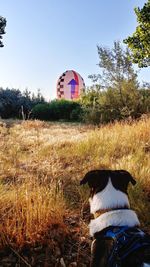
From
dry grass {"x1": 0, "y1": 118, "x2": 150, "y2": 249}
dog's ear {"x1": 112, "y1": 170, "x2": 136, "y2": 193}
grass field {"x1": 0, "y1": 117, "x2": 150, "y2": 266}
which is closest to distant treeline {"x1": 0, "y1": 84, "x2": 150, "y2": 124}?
dry grass {"x1": 0, "y1": 118, "x2": 150, "y2": 249}

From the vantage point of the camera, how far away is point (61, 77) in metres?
30.1

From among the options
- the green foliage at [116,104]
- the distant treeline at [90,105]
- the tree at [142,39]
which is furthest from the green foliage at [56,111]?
the tree at [142,39]

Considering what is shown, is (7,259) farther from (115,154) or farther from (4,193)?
(115,154)

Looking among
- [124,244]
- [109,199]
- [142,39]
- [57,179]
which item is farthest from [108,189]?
[142,39]

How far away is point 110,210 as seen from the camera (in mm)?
3152

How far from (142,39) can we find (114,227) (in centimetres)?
873

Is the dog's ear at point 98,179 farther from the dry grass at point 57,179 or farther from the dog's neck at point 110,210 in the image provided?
the dry grass at point 57,179

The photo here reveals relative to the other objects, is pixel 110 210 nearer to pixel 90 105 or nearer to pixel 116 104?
pixel 116 104

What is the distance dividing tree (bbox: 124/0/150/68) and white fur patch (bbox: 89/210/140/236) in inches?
334

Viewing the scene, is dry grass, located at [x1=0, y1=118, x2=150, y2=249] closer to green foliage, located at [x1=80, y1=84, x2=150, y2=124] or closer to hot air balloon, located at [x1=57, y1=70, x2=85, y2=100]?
green foliage, located at [x1=80, y1=84, x2=150, y2=124]

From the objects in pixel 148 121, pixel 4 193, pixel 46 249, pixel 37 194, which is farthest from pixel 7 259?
pixel 148 121

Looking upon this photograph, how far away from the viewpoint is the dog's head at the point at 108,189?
3.20m

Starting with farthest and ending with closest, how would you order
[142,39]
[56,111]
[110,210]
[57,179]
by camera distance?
[56,111], [142,39], [57,179], [110,210]

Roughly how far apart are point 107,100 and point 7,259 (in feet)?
41.7
